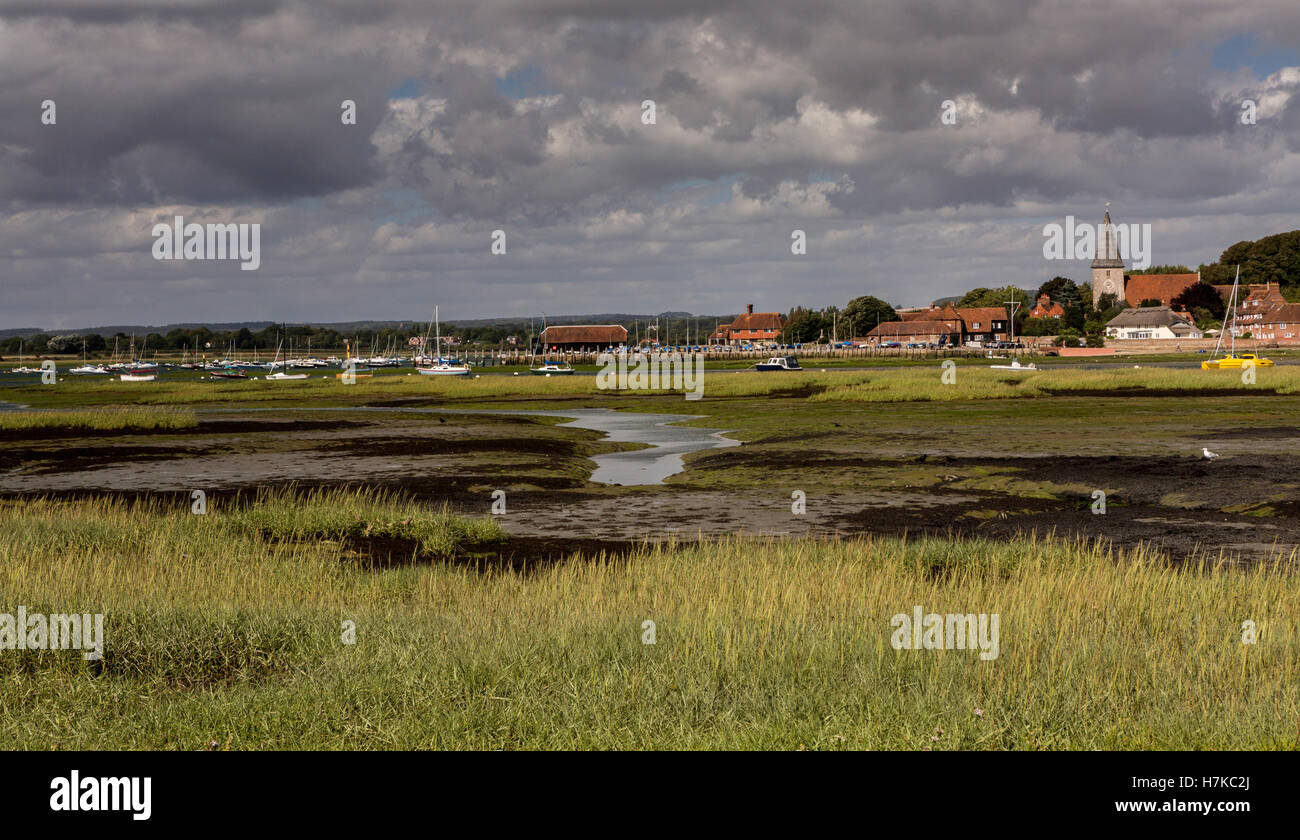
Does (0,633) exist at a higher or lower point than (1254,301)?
lower

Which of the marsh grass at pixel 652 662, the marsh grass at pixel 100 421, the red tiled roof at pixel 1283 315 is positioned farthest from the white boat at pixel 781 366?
the marsh grass at pixel 652 662

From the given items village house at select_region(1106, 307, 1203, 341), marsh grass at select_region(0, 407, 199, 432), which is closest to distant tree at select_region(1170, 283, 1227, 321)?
village house at select_region(1106, 307, 1203, 341)

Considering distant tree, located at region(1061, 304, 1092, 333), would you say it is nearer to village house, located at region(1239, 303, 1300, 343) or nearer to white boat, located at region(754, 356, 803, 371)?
village house, located at region(1239, 303, 1300, 343)

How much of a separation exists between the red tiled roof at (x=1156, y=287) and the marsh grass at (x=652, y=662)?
19835cm

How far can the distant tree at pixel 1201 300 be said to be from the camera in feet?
607

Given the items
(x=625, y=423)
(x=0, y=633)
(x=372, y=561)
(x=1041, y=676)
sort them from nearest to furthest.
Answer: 1. (x=1041, y=676)
2. (x=0, y=633)
3. (x=372, y=561)
4. (x=625, y=423)

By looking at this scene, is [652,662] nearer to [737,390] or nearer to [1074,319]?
[737,390]

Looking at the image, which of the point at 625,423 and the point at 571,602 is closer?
the point at 571,602

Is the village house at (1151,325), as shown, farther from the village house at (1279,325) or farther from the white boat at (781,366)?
the white boat at (781,366)
